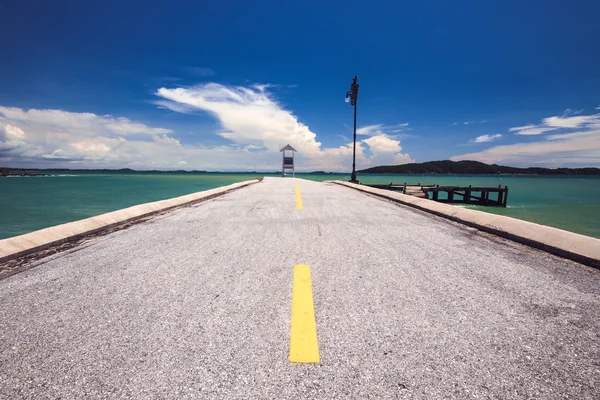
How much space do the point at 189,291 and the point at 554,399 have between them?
103 inches

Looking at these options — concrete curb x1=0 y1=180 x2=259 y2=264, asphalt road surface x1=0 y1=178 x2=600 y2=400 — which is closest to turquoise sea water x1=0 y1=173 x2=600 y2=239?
concrete curb x1=0 y1=180 x2=259 y2=264

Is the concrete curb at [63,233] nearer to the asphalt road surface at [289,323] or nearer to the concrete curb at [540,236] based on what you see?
the asphalt road surface at [289,323]

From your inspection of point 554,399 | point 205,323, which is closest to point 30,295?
point 205,323

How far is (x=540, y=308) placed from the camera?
7.75 ft

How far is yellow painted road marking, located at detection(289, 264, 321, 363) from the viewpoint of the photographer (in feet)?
5.55

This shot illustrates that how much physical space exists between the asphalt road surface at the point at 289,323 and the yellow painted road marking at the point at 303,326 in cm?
5

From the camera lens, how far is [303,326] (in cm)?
200

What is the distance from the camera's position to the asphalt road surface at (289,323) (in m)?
1.48

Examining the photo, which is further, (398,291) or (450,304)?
(398,291)

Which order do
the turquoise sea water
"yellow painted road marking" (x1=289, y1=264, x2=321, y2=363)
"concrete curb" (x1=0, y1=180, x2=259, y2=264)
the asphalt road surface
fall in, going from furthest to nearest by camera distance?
the turquoise sea water → "concrete curb" (x1=0, y1=180, x2=259, y2=264) → "yellow painted road marking" (x1=289, y1=264, x2=321, y2=363) → the asphalt road surface

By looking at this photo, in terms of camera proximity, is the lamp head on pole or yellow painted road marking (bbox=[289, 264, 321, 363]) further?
the lamp head on pole

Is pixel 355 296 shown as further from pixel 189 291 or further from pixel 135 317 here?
pixel 135 317

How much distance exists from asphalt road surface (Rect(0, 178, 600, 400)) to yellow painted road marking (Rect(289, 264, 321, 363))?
5 centimetres

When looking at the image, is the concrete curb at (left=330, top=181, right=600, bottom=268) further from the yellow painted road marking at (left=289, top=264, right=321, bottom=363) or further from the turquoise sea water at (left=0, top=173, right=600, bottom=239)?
the turquoise sea water at (left=0, top=173, right=600, bottom=239)
